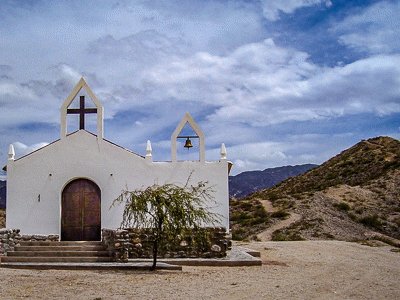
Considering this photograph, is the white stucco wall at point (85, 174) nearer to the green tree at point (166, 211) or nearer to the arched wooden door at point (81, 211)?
the arched wooden door at point (81, 211)

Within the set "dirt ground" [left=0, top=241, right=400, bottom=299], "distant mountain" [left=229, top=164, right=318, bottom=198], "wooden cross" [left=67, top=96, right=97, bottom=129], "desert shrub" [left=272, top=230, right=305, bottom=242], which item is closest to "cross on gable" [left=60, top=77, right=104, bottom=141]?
"wooden cross" [left=67, top=96, right=97, bottom=129]

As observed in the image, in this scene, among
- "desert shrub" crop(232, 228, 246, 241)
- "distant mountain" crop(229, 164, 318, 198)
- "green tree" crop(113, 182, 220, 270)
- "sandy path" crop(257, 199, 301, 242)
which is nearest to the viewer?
"green tree" crop(113, 182, 220, 270)

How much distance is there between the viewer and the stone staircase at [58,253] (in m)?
17.2

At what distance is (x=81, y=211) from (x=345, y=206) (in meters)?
23.5

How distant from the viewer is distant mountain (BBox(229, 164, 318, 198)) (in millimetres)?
111225

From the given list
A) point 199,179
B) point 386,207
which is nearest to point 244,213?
point 386,207

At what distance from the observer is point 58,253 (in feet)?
57.5

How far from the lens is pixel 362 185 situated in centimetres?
4484

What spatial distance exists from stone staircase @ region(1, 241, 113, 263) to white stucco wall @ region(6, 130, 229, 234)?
1.82m

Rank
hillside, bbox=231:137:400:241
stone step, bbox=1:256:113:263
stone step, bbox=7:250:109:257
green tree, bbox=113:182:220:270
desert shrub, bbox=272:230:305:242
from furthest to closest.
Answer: hillside, bbox=231:137:400:241 < desert shrub, bbox=272:230:305:242 < stone step, bbox=7:250:109:257 < stone step, bbox=1:256:113:263 < green tree, bbox=113:182:220:270

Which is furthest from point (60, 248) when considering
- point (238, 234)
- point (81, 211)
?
point (238, 234)

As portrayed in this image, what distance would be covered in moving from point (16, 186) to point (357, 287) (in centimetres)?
1272

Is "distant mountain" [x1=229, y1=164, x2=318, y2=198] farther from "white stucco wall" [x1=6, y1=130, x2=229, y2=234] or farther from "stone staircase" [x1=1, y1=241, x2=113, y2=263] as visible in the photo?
"stone staircase" [x1=1, y1=241, x2=113, y2=263]

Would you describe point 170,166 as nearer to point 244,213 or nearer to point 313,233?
point 313,233
